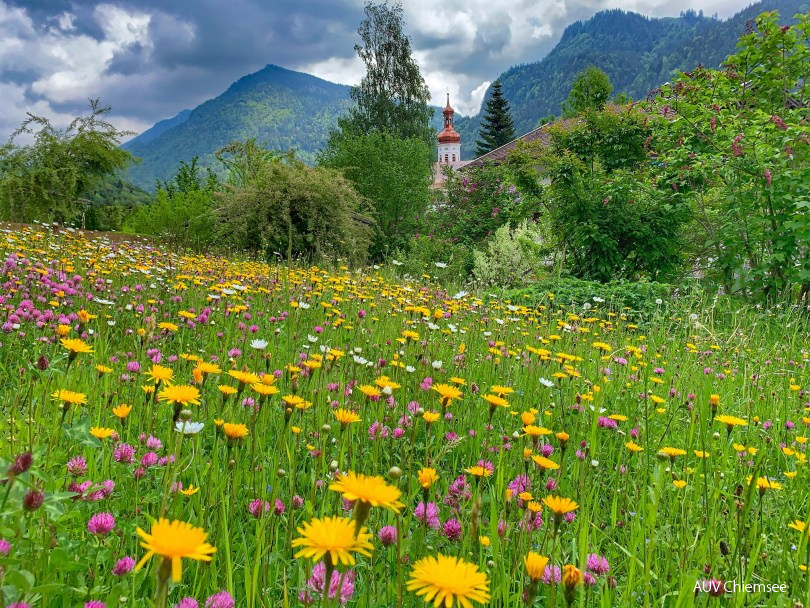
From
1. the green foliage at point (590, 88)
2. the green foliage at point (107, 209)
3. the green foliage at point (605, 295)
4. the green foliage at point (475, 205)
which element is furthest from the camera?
the green foliage at point (590, 88)

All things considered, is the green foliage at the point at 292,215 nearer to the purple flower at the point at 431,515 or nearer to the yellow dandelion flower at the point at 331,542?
the purple flower at the point at 431,515

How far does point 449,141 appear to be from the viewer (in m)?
49.3

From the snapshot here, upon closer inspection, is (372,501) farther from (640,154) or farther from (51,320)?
(640,154)

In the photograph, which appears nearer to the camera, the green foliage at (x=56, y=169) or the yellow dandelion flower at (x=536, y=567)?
the yellow dandelion flower at (x=536, y=567)

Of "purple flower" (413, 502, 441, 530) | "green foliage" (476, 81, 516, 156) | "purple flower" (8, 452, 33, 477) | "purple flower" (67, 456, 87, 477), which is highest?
"green foliage" (476, 81, 516, 156)

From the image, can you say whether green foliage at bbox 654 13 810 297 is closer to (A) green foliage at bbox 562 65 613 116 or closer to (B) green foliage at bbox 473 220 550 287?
(B) green foliage at bbox 473 220 550 287

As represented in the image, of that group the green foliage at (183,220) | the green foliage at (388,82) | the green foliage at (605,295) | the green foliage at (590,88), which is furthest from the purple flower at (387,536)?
the green foliage at (388,82)

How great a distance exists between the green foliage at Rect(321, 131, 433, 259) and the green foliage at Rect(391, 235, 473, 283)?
3485 millimetres

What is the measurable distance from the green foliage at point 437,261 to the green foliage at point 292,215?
3.61 ft

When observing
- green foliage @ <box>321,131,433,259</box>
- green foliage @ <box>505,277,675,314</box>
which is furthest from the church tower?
green foliage @ <box>505,277,675,314</box>

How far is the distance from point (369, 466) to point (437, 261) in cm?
780

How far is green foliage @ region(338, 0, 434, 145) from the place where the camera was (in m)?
26.1

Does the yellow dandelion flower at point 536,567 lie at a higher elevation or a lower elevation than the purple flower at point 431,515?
higher

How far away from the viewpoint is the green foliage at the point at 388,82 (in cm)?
2609
